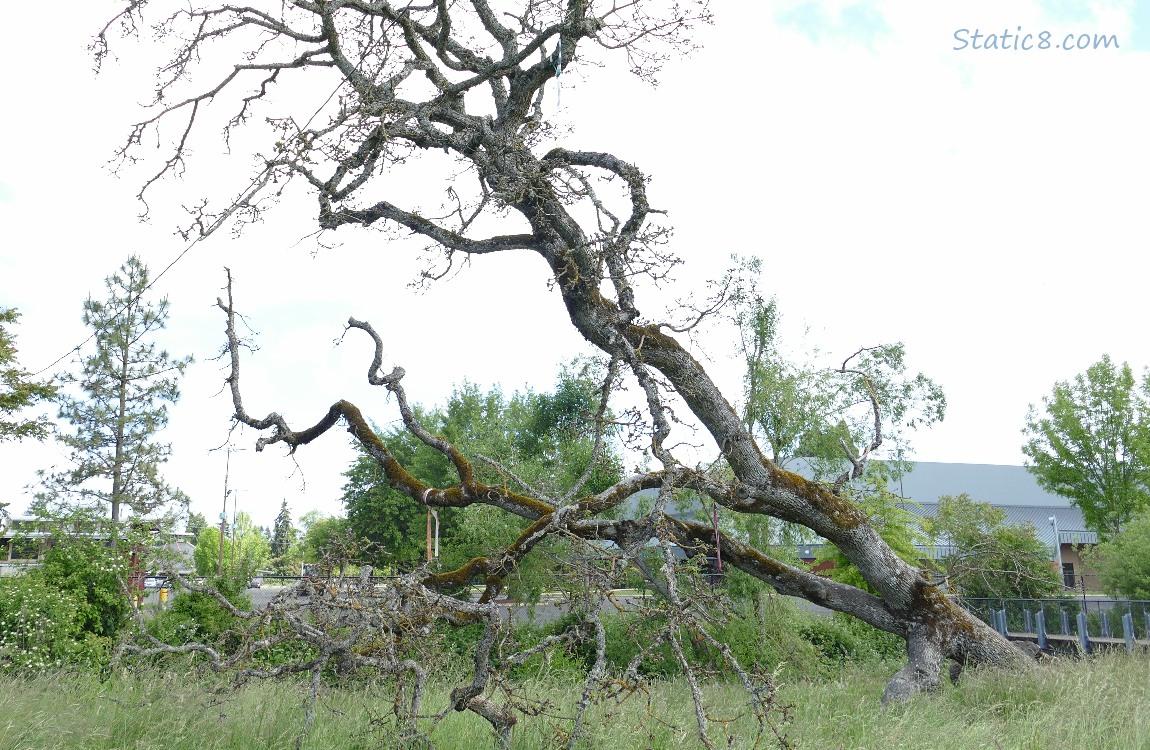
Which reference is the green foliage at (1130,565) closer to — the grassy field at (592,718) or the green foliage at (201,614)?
the grassy field at (592,718)

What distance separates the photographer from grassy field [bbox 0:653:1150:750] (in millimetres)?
6359

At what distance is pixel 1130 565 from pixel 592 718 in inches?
586

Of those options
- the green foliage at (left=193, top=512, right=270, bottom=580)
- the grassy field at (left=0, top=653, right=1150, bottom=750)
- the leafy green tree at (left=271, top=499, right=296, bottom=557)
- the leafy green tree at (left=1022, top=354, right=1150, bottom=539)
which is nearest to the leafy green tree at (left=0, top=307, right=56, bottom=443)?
the green foliage at (left=193, top=512, right=270, bottom=580)

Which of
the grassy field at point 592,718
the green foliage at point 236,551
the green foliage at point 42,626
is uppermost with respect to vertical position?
the green foliage at point 236,551

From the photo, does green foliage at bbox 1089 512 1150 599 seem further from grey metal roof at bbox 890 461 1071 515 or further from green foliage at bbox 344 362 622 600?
grey metal roof at bbox 890 461 1071 515

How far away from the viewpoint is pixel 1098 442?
94.7 ft

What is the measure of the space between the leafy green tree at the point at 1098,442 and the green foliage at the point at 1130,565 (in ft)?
35.6

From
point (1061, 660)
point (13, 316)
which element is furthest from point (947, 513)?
→ point (13, 316)

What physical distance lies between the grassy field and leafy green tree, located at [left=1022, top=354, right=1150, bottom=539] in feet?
73.7

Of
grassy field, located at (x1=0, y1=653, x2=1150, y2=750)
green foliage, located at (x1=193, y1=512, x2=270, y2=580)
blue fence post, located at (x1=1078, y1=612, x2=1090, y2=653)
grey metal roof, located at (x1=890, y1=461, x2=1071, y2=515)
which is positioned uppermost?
grey metal roof, located at (x1=890, y1=461, x2=1071, y2=515)

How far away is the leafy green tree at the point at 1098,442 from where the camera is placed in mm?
28250

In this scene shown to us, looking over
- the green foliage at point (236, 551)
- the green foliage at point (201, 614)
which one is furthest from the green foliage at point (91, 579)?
the green foliage at point (236, 551)

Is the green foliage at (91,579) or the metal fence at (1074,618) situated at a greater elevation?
the green foliage at (91,579)

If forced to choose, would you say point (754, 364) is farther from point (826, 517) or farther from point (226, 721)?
point (226, 721)
